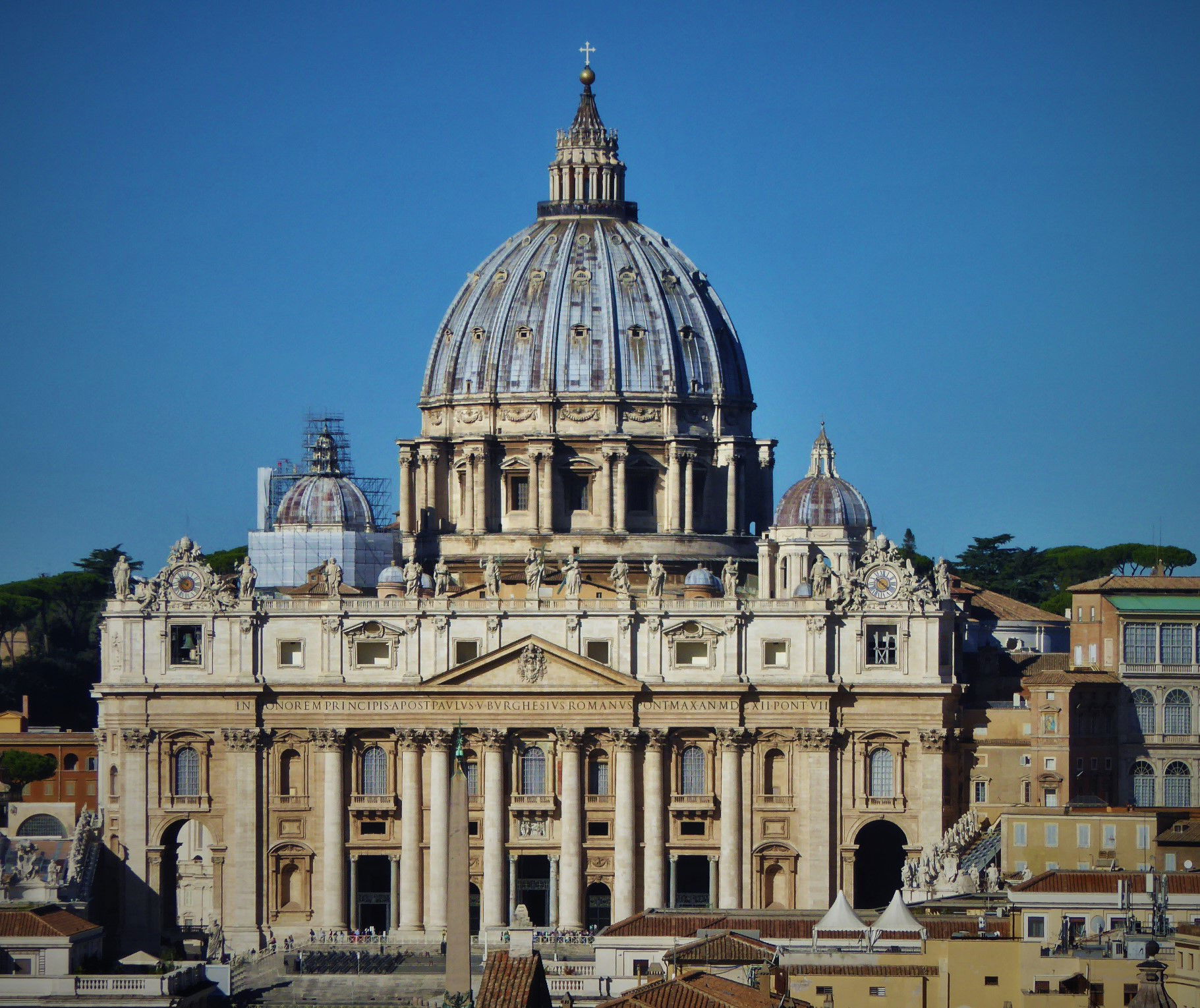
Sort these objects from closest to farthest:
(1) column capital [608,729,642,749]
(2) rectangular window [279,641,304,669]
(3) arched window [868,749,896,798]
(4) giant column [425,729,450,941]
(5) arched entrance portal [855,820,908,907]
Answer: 1. (4) giant column [425,729,450,941]
2. (1) column capital [608,729,642,749]
3. (3) arched window [868,749,896,798]
4. (5) arched entrance portal [855,820,908,907]
5. (2) rectangular window [279,641,304,669]

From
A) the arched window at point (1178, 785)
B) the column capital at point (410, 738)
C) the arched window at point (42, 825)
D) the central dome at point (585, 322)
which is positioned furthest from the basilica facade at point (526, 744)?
the central dome at point (585, 322)

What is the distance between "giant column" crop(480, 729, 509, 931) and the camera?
154 m

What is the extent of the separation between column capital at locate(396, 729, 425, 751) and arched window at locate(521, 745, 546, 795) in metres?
3.83

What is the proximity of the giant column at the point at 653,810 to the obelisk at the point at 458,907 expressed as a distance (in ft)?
147

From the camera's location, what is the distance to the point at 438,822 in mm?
153500

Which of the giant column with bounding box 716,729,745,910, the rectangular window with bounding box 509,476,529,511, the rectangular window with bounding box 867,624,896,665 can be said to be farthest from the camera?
the rectangular window with bounding box 509,476,529,511

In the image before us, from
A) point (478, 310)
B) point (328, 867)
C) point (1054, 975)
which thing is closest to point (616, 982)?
point (1054, 975)

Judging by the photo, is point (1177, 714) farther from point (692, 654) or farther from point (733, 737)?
point (692, 654)

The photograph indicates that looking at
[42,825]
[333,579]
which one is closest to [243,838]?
[333,579]

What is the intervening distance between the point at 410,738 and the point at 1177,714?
91.5 feet

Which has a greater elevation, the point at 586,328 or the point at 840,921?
the point at 586,328

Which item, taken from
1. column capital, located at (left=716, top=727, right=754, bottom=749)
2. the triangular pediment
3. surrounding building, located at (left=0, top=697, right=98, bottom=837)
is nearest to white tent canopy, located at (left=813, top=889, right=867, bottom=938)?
column capital, located at (left=716, top=727, right=754, bottom=749)

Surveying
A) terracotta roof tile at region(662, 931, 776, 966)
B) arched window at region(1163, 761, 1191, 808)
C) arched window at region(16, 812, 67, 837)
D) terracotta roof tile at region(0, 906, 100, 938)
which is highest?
arched window at region(1163, 761, 1191, 808)

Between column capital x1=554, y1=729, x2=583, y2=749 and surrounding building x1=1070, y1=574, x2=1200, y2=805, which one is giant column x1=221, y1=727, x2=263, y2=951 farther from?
surrounding building x1=1070, y1=574, x2=1200, y2=805
